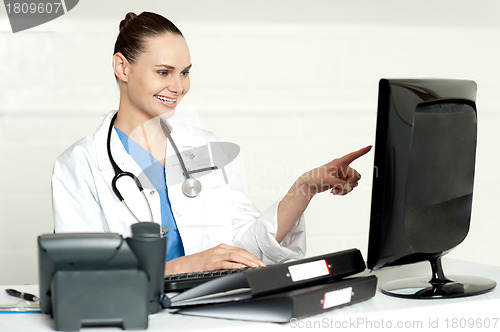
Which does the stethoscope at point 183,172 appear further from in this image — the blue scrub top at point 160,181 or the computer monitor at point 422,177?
the computer monitor at point 422,177

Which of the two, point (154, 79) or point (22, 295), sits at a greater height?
Result: point (154, 79)

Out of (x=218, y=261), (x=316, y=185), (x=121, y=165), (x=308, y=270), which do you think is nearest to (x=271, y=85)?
(x=121, y=165)

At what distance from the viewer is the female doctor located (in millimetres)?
1711

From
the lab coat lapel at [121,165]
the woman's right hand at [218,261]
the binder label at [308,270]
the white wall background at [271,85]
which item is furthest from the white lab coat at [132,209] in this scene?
the white wall background at [271,85]

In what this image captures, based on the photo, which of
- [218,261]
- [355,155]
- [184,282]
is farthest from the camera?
[218,261]

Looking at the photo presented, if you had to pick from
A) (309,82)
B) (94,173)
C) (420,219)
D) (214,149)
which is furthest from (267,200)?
(420,219)

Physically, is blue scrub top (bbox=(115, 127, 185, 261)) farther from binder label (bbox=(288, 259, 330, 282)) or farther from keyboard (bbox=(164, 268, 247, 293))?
binder label (bbox=(288, 259, 330, 282))

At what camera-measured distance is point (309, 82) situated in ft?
8.91

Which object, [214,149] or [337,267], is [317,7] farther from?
[337,267]

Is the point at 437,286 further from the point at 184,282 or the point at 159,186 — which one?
the point at 159,186

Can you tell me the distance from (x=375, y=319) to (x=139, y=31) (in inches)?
44.1

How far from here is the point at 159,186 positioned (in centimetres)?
182

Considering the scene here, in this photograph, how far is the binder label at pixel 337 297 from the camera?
3.39 feet

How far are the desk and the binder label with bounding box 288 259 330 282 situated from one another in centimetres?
6
